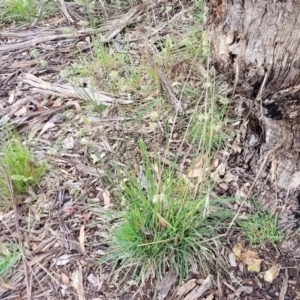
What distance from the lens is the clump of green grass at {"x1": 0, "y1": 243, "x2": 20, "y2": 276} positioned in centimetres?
160

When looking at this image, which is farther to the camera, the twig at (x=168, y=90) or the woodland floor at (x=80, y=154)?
the twig at (x=168, y=90)

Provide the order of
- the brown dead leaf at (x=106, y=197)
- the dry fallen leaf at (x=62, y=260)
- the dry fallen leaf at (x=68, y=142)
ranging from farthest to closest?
the dry fallen leaf at (x=68, y=142)
the brown dead leaf at (x=106, y=197)
the dry fallen leaf at (x=62, y=260)

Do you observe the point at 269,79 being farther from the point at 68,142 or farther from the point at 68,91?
the point at 68,91

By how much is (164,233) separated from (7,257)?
0.54 m

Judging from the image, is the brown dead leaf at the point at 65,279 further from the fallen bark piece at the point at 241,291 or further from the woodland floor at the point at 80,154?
the fallen bark piece at the point at 241,291

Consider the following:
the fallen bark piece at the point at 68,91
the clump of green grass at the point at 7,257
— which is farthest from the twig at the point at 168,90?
the clump of green grass at the point at 7,257

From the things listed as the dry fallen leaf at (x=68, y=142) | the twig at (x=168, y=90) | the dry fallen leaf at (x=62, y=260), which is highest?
the twig at (x=168, y=90)

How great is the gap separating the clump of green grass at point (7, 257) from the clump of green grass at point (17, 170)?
0.20 metres

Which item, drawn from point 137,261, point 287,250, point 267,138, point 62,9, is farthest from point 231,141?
point 62,9

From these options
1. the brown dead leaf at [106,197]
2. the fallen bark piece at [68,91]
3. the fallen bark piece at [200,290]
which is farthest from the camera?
the fallen bark piece at [68,91]

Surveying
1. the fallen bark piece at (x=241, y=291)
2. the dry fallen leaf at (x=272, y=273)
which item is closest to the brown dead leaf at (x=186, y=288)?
the fallen bark piece at (x=241, y=291)

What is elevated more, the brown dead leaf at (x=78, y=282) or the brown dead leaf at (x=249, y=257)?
the brown dead leaf at (x=249, y=257)

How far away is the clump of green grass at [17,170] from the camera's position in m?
1.78

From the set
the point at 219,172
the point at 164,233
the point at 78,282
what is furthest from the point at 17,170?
the point at 219,172
